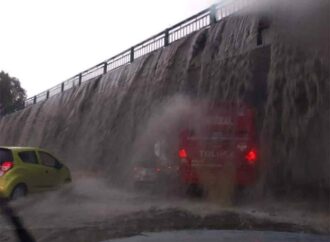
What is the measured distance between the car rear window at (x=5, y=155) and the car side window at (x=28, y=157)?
0.30 metres

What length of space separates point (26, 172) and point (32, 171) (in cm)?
27

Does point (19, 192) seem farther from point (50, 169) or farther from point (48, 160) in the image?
point (48, 160)

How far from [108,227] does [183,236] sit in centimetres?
505

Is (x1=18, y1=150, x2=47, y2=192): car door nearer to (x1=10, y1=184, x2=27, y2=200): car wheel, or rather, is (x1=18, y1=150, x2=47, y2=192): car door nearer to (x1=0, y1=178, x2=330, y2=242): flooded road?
(x1=10, y1=184, x2=27, y2=200): car wheel

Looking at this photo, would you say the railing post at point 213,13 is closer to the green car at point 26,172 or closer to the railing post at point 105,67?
the green car at point 26,172

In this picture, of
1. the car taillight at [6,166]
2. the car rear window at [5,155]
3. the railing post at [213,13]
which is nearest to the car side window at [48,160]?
the car rear window at [5,155]

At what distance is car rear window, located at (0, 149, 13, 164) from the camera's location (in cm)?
1361

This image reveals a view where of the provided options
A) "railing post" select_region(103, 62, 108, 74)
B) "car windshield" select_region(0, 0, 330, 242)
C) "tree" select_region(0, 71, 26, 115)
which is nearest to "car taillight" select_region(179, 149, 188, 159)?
"car windshield" select_region(0, 0, 330, 242)

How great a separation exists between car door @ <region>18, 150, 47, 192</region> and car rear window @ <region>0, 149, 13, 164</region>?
0.97 feet

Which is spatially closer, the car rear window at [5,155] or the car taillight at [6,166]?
the car taillight at [6,166]

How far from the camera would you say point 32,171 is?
1419 cm

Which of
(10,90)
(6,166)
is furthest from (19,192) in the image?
(10,90)

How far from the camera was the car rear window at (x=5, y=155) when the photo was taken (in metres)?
13.6

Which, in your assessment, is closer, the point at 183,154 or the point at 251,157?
the point at 251,157
